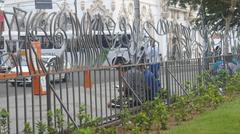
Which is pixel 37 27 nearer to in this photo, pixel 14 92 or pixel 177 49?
pixel 14 92

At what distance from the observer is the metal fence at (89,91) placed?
22.8 feet

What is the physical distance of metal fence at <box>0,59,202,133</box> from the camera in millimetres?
6941

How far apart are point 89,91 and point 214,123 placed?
8.49 ft

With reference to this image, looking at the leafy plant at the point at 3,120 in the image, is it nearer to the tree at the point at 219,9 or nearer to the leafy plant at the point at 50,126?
the leafy plant at the point at 50,126

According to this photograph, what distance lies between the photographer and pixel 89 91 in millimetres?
8727

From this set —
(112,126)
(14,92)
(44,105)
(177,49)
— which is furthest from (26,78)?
(177,49)

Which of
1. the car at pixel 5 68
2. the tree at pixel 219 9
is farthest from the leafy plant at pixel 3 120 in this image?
the tree at pixel 219 9

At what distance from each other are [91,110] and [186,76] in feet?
16.2

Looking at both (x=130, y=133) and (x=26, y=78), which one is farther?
(x=130, y=133)

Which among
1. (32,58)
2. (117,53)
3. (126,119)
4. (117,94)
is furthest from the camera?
(117,53)

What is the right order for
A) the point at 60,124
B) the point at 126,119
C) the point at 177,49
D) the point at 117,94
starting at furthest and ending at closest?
the point at 177,49
the point at 117,94
the point at 126,119
the point at 60,124

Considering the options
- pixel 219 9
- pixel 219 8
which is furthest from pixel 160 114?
pixel 219 9

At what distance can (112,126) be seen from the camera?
896cm

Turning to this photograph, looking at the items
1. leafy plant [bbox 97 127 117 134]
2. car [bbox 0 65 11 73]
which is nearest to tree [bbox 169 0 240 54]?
car [bbox 0 65 11 73]
